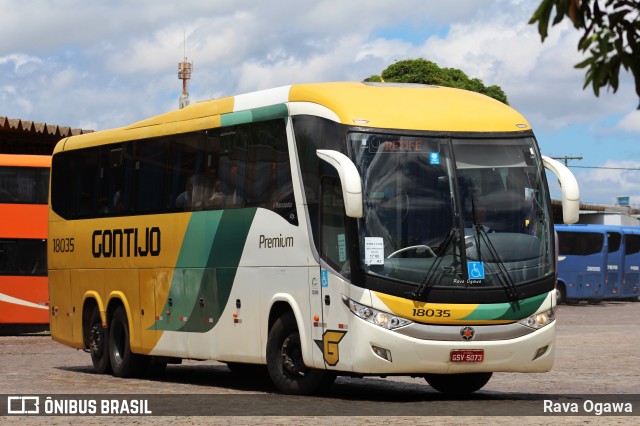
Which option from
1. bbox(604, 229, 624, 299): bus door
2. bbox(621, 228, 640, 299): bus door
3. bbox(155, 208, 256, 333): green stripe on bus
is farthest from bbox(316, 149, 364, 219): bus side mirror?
bbox(621, 228, 640, 299): bus door

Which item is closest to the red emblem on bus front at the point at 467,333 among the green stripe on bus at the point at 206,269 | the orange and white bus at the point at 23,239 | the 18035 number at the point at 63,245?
the green stripe on bus at the point at 206,269

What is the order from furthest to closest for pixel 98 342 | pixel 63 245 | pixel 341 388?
pixel 63 245
pixel 98 342
pixel 341 388

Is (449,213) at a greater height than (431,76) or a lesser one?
lesser

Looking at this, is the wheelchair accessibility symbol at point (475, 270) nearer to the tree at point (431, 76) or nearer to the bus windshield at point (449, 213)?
the bus windshield at point (449, 213)

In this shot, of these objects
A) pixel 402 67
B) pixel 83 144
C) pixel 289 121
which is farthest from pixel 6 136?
pixel 402 67

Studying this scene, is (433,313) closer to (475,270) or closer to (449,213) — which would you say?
(475,270)

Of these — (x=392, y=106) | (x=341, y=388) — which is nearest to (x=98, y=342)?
(x=341, y=388)

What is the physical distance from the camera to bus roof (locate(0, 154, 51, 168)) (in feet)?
103

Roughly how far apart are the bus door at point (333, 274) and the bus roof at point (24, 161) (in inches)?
690

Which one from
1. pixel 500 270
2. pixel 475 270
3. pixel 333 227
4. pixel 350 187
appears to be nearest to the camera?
pixel 350 187

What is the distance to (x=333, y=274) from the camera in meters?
14.9

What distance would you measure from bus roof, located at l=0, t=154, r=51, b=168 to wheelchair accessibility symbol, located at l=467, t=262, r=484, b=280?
18533 millimetres

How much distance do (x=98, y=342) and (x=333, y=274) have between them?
22.0ft

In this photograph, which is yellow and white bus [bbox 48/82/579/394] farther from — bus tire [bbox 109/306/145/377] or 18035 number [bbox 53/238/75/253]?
Result: 18035 number [bbox 53/238/75/253]
